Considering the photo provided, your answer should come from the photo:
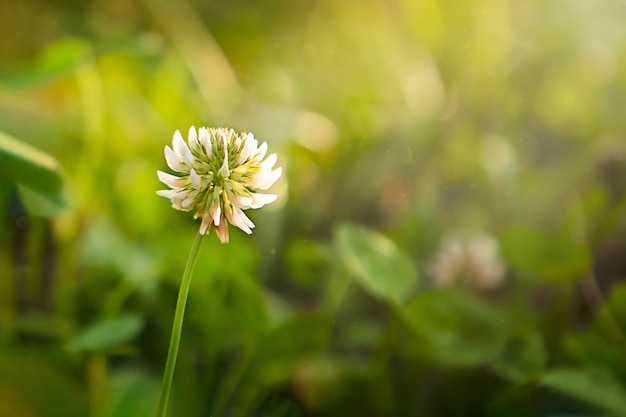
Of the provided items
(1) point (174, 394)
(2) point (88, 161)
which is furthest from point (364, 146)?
(1) point (174, 394)

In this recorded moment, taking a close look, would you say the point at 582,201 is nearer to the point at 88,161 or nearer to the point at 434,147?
the point at 434,147

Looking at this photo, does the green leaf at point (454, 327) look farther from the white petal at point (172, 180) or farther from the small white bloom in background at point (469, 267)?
the white petal at point (172, 180)

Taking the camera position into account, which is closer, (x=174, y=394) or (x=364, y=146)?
(x=174, y=394)

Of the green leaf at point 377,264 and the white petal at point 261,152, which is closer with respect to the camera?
the white petal at point 261,152

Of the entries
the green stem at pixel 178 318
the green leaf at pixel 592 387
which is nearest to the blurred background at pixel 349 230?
the green leaf at pixel 592 387

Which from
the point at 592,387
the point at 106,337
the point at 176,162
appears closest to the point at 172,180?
the point at 176,162
